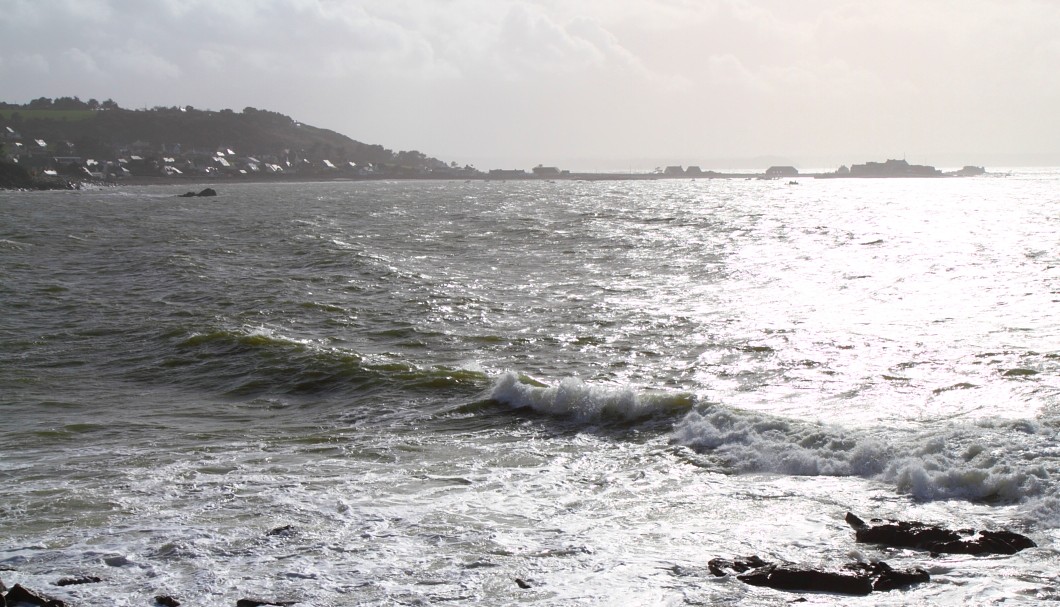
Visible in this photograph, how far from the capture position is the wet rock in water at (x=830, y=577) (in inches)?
280

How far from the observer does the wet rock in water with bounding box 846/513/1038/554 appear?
7.81 meters

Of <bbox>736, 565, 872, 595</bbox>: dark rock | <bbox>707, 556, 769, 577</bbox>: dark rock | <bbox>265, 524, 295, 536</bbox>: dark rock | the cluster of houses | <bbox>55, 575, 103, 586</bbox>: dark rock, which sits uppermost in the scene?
the cluster of houses

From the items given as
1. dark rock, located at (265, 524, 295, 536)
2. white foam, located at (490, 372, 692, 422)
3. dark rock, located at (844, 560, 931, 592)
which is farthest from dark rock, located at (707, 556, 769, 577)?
white foam, located at (490, 372, 692, 422)

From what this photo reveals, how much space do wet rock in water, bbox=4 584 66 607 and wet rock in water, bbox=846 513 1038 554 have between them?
283 inches

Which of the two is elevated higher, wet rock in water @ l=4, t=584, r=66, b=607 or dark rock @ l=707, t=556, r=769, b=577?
wet rock in water @ l=4, t=584, r=66, b=607

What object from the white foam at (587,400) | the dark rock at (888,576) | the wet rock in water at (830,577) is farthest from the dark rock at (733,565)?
the white foam at (587,400)

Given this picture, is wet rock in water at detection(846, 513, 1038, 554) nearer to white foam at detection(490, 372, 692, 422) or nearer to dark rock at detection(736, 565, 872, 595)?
dark rock at detection(736, 565, 872, 595)

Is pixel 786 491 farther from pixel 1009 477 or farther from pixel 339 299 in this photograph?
pixel 339 299

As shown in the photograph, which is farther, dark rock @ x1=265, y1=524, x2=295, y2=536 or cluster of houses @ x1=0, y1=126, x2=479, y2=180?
cluster of houses @ x1=0, y1=126, x2=479, y2=180

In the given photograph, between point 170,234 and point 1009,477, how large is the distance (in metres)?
44.0

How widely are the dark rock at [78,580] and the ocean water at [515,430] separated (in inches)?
6.0

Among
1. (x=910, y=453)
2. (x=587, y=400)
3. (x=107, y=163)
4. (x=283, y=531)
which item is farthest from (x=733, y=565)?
(x=107, y=163)

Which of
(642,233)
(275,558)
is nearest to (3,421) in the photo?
(275,558)

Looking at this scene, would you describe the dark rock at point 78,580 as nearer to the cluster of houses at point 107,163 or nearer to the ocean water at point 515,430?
the ocean water at point 515,430
